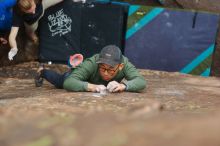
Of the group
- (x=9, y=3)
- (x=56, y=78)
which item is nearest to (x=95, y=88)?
(x=56, y=78)

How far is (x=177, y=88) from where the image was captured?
6.63m

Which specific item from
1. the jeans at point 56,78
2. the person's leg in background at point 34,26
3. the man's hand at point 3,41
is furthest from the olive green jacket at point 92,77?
the person's leg in background at point 34,26

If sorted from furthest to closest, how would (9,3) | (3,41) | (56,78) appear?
(3,41) < (9,3) < (56,78)

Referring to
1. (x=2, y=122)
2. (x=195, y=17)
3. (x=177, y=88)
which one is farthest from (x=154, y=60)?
(x=2, y=122)

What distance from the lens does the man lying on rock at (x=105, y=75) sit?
5.25m

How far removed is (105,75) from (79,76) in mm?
340

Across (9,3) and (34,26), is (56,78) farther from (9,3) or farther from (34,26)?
(34,26)

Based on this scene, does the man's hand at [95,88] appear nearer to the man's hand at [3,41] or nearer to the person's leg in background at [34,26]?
the man's hand at [3,41]

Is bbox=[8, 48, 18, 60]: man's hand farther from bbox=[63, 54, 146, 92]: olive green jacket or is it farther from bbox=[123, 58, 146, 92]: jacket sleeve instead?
bbox=[123, 58, 146, 92]: jacket sleeve

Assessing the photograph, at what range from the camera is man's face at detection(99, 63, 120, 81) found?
528cm

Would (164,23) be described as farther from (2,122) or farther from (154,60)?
(2,122)

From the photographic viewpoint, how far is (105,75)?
536 cm

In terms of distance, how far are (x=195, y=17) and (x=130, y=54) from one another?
138 cm

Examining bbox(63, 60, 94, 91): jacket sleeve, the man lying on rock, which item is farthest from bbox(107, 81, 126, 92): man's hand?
bbox(63, 60, 94, 91): jacket sleeve
